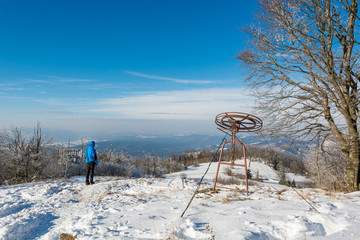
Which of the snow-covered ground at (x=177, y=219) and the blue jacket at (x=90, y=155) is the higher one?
the blue jacket at (x=90, y=155)

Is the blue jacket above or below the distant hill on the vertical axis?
above

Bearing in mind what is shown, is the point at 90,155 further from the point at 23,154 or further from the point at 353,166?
the point at 353,166

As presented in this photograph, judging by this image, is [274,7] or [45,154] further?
[45,154]

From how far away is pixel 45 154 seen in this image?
14.0 metres

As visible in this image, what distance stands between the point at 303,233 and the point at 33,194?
799 centimetres

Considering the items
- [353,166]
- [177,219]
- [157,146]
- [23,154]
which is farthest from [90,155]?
[157,146]

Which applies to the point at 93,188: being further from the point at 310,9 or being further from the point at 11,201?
the point at 310,9

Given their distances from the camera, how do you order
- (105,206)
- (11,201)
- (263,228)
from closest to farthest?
1. (263,228)
2. (105,206)
3. (11,201)

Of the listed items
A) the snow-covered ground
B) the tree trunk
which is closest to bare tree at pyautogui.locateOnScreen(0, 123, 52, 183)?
the snow-covered ground

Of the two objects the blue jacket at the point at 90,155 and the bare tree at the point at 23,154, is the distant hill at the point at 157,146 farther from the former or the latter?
the bare tree at the point at 23,154

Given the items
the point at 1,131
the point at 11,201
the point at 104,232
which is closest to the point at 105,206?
the point at 104,232

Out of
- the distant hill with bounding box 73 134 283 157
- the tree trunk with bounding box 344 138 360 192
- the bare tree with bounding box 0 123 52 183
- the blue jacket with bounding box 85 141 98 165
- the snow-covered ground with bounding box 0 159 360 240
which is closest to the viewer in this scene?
the snow-covered ground with bounding box 0 159 360 240

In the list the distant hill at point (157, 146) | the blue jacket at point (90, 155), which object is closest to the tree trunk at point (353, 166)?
the distant hill at point (157, 146)

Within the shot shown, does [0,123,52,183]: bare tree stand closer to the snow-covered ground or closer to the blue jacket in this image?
the blue jacket
